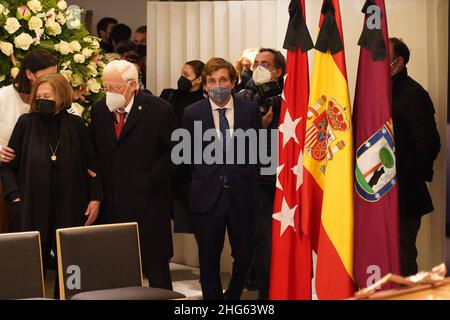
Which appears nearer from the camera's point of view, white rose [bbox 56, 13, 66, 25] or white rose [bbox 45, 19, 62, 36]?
white rose [bbox 45, 19, 62, 36]

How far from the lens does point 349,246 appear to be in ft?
15.3

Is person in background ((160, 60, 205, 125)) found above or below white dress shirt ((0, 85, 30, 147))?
above

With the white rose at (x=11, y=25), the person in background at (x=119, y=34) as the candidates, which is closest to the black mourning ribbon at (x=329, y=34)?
the white rose at (x=11, y=25)

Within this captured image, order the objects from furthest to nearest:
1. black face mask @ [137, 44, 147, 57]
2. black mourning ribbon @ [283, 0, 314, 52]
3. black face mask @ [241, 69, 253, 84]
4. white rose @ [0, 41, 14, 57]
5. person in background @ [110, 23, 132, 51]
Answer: person in background @ [110, 23, 132, 51], black face mask @ [137, 44, 147, 57], black face mask @ [241, 69, 253, 84], white rose @ [0, 41, 14, 57], black mourning ribbon @ [283, 0, 314, 52]

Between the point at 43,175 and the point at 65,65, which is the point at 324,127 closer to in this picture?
the point at 43,175

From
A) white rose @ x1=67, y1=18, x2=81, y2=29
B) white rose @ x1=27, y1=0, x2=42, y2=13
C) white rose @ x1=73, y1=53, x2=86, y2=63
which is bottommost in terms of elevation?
white rose @ x1=73, y1=53, x2=86, y2=63

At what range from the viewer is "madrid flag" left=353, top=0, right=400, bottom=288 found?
460 centimetres

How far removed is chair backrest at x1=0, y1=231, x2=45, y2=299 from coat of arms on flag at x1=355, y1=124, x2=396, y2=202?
1.81 m

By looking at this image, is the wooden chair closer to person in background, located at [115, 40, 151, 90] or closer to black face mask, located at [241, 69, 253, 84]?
black face mask, located at [241, 69, 253, 84]

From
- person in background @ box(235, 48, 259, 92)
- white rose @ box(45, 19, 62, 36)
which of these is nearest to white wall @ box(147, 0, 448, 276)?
person in background @ box(235, 48, 259, 92)

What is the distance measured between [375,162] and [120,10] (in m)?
4.05

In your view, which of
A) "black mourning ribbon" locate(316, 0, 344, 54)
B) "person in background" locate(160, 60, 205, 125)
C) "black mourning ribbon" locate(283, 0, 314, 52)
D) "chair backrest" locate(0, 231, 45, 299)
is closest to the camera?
"chair backrest" locate(0, 231, 45, 299)
